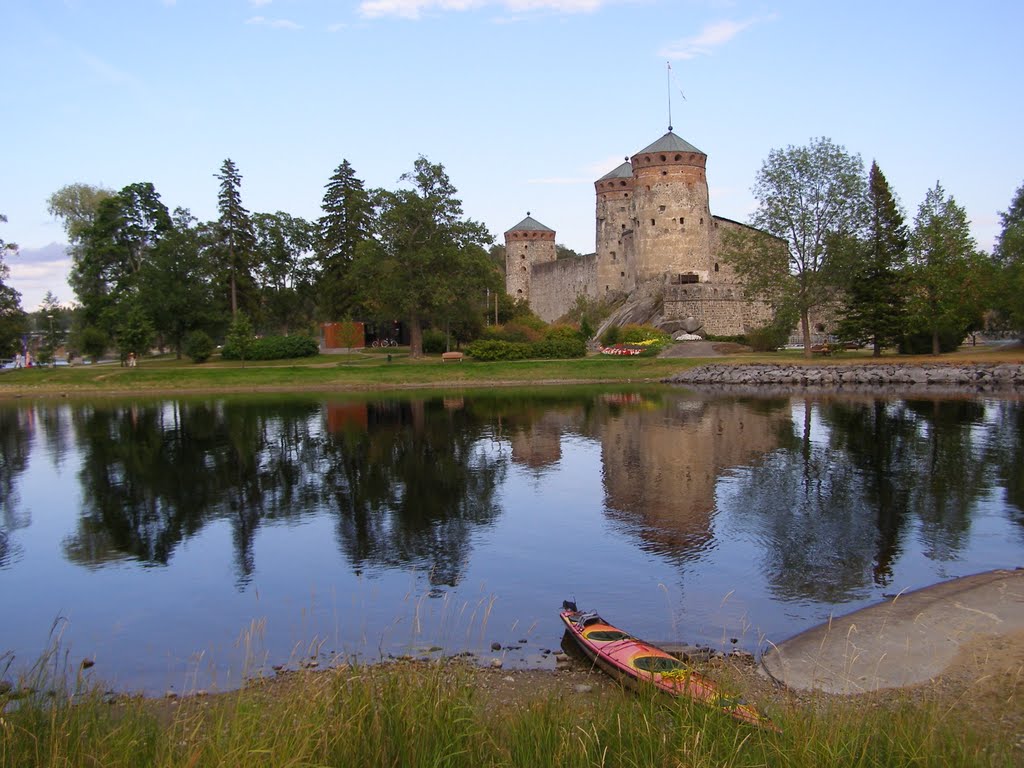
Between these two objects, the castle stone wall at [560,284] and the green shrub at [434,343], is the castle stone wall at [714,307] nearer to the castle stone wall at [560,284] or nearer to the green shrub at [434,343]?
the castle stone wall at [560,284]

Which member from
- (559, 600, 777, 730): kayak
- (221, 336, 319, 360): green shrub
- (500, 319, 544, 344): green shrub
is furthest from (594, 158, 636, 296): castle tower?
(559, 600, 777, 730): kayak

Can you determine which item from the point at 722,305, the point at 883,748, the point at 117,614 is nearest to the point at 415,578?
the point at 117,614

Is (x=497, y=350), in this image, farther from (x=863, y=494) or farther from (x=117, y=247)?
(x=863, y=494)

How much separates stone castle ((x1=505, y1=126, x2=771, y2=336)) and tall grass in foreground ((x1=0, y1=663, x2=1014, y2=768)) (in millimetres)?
49089

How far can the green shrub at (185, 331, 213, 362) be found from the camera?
172ft

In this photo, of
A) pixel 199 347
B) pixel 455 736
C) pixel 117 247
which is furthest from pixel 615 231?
pixel 455 736

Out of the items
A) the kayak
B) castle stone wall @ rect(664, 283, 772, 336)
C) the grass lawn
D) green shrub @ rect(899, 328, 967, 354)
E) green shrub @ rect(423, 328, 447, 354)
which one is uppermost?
castle stone wall @ rect(664, 283, 772, 336)

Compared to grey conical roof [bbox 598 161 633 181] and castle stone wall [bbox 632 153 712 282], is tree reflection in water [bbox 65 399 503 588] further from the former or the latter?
grey conical roof [bbox 598 161 633 181]

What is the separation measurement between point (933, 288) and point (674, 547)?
35488 millimetres

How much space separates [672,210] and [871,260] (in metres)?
18.6

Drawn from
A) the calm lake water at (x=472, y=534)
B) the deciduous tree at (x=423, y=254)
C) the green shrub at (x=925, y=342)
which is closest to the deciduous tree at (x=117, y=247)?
the deciduous tree at (x=423, y=254)

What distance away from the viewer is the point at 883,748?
Result: 14.3 ft

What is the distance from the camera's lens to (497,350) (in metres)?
48.6

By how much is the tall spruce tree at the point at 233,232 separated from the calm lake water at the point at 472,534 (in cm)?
3254
